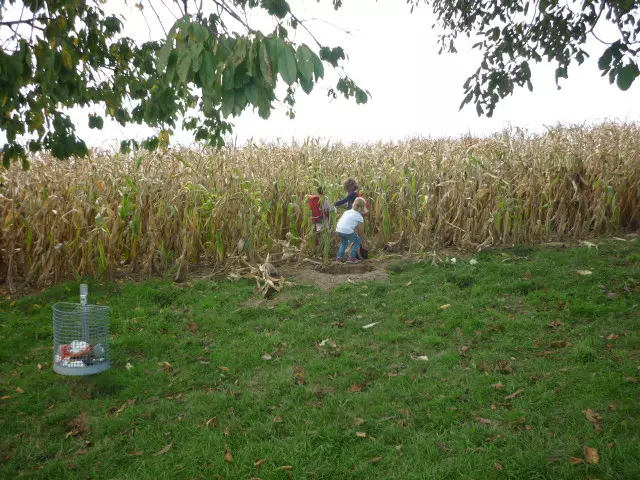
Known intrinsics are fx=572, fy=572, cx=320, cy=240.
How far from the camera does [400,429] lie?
4434 mm

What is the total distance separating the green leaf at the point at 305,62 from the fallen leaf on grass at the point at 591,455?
3.08 m

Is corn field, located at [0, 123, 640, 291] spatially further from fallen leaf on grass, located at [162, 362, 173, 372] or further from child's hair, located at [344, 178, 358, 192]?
fallen leaf on grass, located at [162, 362, 173, 372]

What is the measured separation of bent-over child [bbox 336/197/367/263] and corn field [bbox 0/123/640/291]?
0.60 meters

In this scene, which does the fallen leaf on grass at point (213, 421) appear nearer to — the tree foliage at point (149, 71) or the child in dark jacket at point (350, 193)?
the tree foliage at point (149, 71)

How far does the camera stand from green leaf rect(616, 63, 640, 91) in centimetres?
445

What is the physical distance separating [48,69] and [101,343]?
2.93m

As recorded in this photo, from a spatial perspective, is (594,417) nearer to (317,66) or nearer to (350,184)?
(317,66)

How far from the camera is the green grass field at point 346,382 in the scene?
414 cm

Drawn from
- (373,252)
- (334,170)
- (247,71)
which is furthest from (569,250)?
(247,71)

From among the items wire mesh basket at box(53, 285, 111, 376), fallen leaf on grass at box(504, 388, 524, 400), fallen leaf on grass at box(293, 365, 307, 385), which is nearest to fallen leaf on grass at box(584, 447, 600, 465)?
fallen leaf on grass at box(504, 388, 524, 400)

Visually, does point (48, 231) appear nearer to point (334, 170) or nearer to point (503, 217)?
point (334, 170)

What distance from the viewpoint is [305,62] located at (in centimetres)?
290

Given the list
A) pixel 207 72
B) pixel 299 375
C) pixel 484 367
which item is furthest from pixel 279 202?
pixel 207 72

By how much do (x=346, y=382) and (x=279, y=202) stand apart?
4731 millimetres
